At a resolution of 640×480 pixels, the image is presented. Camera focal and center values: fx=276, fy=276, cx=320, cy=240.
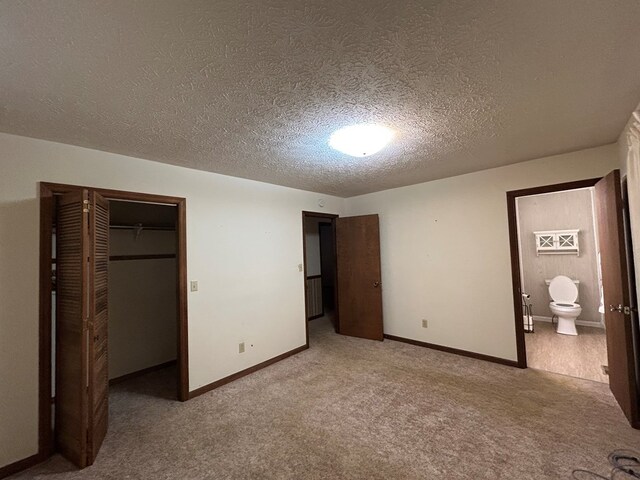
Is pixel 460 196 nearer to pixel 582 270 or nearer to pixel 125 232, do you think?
pixel 582 270

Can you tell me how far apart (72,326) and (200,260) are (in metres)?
1.15

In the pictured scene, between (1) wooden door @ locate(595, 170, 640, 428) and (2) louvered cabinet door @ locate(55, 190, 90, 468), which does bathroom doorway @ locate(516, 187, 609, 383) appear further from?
(2) louvered cabinet door @ locate(55, 190, 90, 468)

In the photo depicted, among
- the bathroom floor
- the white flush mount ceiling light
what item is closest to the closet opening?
the white flush mount ceiling light

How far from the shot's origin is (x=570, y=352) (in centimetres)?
359

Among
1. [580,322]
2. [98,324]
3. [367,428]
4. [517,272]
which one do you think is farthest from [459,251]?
[98,324]

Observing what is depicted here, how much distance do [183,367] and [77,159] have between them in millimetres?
2065

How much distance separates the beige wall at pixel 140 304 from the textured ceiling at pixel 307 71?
Result: 1.45 metres

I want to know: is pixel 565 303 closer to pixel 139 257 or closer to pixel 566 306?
pixel 566 306

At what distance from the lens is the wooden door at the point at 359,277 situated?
4.31 m

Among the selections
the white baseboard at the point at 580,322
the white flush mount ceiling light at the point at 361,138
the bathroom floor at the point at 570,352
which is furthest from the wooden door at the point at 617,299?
the white baseboard at the point at 580,322

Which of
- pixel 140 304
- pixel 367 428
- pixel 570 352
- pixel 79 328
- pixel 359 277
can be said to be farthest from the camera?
pixel 359 277

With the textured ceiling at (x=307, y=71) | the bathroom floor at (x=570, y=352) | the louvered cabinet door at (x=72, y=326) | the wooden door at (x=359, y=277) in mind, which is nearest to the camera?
the textured ceiling at (x=307, y=71)

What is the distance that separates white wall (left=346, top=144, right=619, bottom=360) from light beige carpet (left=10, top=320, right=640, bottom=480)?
585 mm

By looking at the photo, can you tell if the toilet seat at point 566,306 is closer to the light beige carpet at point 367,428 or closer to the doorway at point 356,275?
the light beige carpet at point 367,428
